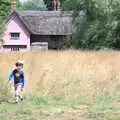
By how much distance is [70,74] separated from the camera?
1585 cm

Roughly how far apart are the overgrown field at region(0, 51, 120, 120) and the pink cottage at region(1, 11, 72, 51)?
48.6 m

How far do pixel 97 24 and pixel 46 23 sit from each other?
1358 inches

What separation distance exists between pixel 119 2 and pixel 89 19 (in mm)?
3842

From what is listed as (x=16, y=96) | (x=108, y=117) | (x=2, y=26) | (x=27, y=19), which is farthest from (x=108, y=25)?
(x=27, y=19)

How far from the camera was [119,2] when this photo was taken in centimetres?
3450

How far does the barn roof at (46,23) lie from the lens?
68875mm

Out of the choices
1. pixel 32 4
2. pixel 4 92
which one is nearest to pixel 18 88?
pixel 4 92

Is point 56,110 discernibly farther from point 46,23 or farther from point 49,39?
point 46,23

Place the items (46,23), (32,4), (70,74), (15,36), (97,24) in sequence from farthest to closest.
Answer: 1. (32,4)
2. (15,36)
3. (46,23)
4. (97,24)
5. (70,74)

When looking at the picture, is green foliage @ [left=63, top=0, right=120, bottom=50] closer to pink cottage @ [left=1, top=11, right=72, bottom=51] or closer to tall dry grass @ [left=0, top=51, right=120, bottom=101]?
tall dry grass @ [left=0, top=51, right=120, bottom=101]

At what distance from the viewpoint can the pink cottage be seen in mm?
68938

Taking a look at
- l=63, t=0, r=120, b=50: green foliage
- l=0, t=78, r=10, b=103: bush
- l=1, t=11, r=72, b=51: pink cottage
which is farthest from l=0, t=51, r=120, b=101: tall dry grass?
l=1, t=11, r=72, b=51: pink cottage

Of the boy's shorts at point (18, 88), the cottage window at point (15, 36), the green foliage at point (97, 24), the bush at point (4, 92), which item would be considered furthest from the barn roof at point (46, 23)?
the boy's shorts at point (18, 88)

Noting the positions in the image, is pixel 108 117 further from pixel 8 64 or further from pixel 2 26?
pixel 2 26
